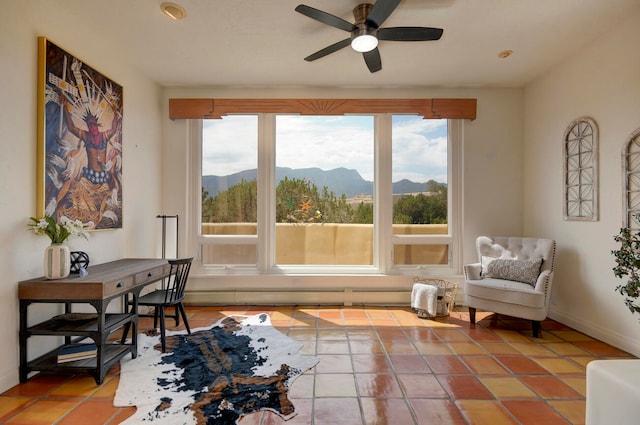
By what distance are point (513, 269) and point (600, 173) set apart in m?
1.21

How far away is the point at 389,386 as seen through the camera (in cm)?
232

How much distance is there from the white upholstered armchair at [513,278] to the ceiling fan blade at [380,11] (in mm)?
2670

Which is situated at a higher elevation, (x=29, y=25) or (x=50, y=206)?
(x=29, y=25)

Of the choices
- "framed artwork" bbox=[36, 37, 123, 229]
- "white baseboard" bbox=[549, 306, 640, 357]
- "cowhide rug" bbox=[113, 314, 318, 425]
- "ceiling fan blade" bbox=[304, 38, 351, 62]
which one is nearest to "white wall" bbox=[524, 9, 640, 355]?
"white baseboard" bbox=[549, 306, 640, 357]

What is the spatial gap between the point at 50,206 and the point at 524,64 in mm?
4705

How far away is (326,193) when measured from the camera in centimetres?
452

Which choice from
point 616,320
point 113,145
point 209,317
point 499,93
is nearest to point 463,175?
point 499,93

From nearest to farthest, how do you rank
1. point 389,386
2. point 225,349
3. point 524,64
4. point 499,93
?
point 389,386 < point 225,349 < point 524,64 < point 499,93

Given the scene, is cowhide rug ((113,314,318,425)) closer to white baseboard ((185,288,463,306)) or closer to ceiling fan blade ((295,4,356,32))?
white baseboard ((185,288,463,306))

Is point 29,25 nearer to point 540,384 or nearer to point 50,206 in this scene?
point 50,206

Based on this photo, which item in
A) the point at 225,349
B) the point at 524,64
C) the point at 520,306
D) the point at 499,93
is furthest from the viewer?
the point at 499,93

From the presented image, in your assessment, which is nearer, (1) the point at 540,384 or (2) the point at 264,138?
(1) the point at 540,384

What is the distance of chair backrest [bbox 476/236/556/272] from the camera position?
138 inches

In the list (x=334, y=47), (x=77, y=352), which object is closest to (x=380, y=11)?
(x=334, y=47)
